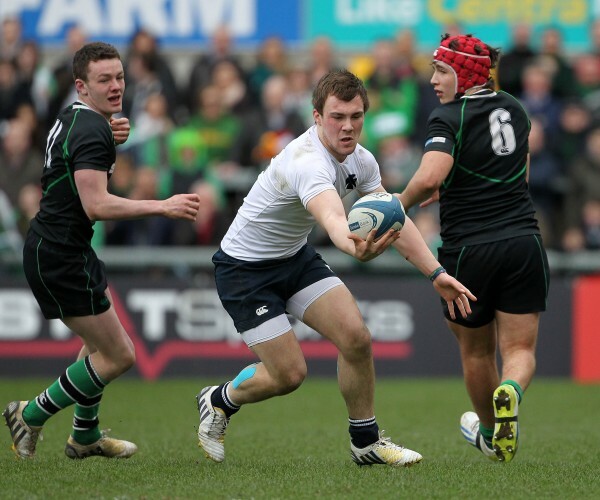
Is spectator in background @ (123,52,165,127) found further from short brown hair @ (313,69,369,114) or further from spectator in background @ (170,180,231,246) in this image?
short brown hair @ (313,69,369,114)

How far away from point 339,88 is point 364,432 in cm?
217

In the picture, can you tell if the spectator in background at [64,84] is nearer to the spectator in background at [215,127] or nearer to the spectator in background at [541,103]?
the spectator in background at [215,127]

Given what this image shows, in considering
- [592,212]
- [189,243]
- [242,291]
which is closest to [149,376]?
[189,243]

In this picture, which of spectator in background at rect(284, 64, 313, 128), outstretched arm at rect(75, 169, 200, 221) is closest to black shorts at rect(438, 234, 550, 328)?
outstretched arm at rect(75, 169, 200, 221)

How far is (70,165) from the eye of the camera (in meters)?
7.33

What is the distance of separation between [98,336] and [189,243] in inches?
272

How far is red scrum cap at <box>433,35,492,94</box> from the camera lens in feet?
24.7

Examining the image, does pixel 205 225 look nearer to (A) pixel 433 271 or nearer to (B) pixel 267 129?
(B) pixel 267 129

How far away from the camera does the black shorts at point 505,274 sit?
24.6 feet

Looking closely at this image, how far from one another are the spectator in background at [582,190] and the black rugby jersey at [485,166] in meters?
7.28

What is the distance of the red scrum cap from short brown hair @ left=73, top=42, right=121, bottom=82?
2116 mm

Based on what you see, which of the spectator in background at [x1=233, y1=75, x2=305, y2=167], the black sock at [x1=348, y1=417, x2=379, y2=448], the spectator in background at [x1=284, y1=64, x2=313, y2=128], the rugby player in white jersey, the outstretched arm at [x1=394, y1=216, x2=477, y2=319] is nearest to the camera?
the outstretched arm at [x1=394, y1=216, x2=477, y2=319]

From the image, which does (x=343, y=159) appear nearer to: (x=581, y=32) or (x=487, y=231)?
(x=487, y=231)

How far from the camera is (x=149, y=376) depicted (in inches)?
558
